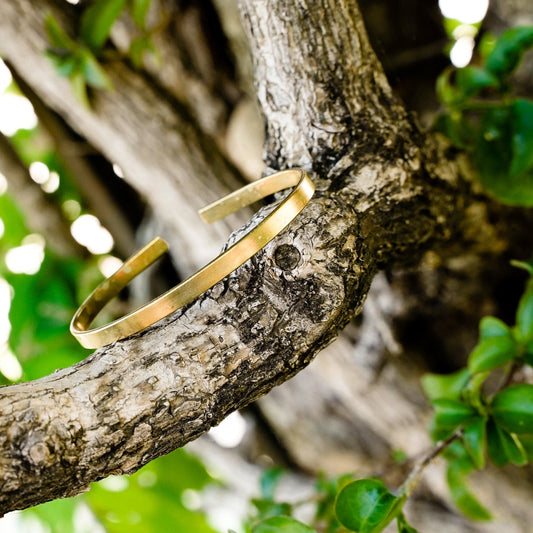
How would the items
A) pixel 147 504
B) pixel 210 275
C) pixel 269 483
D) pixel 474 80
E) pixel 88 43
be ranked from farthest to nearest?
pixel 147 504 < pixel 269 483 < pixel 88 43 < pixel 474 80 < pixel 210 275

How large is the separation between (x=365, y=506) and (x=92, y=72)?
1.97ft

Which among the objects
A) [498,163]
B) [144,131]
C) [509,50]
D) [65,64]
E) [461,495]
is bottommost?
[461,495]

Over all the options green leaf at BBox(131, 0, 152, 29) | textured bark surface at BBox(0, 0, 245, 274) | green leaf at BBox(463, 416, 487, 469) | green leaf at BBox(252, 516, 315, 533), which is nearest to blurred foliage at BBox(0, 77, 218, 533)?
textured bark surface at BBox(0, 0, 245, 274)

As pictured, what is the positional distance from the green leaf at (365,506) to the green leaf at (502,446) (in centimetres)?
12

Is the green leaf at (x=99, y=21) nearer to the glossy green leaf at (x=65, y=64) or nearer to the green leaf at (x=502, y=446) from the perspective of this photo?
the glossy green leaf at (x=65, y=64)

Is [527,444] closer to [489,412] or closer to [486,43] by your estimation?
[489,412]

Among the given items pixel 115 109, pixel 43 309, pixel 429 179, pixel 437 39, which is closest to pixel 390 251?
pixel 429 179

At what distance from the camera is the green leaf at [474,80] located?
0.61 metres

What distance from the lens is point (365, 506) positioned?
0.45 meters

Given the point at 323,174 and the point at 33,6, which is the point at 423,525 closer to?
the point at 323,174

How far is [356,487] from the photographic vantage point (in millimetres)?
460

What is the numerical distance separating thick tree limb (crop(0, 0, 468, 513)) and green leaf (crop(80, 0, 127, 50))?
278 mm

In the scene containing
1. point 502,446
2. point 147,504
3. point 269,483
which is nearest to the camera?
point 502,446

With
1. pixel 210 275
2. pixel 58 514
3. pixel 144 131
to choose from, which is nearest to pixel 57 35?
pixel 144 131
